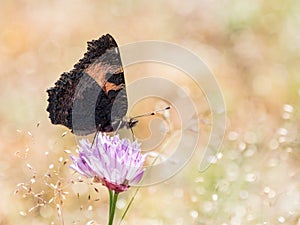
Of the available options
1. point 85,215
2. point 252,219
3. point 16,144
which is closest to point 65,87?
point 252,219

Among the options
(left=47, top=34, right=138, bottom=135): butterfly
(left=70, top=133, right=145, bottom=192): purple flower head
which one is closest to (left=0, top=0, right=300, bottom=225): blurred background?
(left=47, top=34, right=138, bottom=135): butterfly

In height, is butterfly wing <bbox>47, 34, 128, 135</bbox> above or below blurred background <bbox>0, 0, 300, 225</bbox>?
below

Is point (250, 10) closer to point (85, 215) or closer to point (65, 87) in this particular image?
point (85, 215)

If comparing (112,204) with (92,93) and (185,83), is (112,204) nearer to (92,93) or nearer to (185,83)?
(92,93)

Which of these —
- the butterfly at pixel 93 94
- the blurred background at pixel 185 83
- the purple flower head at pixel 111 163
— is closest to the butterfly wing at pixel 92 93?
the butterfly at pixel 93 94

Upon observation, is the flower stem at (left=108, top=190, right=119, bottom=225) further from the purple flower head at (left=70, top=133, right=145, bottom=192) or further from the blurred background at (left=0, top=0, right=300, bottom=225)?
the blurred background at (left=0, top=0, right=300, bottom=225)

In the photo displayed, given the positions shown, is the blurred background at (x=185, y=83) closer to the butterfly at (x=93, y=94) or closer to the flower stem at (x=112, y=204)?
the butterfly at (x=93, y=94)

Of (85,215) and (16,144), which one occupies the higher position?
(16,144)
